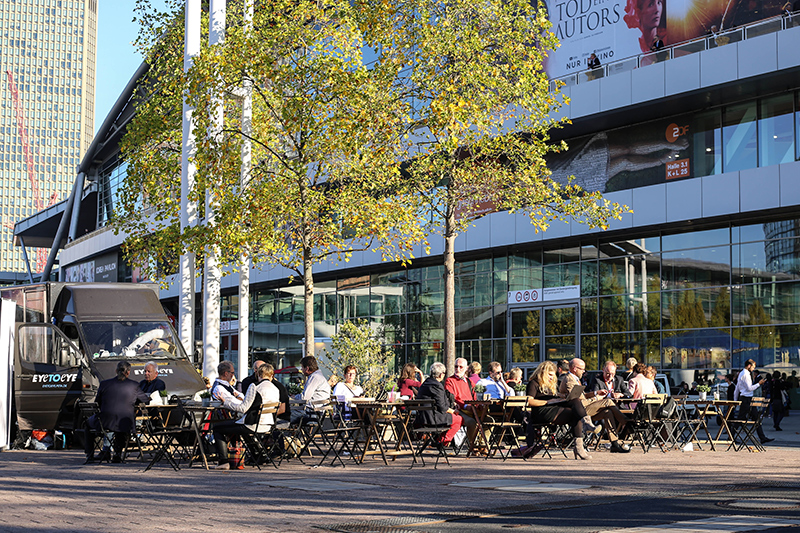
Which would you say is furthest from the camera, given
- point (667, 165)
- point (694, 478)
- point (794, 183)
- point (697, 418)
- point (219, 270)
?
point (667, 165)

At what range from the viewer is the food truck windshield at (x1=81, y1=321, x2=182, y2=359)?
57.7 feet

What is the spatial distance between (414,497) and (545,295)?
79.0 ft

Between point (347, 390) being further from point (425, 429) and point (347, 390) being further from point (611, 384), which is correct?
point (611, 384)

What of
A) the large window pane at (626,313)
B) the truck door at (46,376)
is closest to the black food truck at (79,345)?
the truck door at (46,376)

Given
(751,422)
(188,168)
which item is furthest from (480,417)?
(188,168)

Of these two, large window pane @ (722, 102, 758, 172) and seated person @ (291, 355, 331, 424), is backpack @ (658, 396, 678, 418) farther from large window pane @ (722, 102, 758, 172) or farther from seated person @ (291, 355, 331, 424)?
large window pane @ (722, 102, 758, 172)

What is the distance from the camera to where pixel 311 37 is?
17.3 m

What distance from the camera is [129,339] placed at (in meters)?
17.8

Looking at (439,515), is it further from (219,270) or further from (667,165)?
(667,165)

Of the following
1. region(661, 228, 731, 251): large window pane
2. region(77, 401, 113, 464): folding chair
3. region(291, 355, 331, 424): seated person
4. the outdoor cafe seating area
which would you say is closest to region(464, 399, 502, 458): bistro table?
the outdoor cafe seating area

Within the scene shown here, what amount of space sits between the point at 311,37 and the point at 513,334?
18212mm

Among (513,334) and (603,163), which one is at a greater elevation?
(603,163)

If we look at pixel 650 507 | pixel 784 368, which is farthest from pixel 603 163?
pixel 650 507

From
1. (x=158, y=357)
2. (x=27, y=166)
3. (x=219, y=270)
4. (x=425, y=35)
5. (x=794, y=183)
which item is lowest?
(x=158, y=357)
